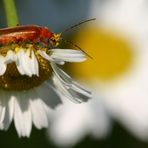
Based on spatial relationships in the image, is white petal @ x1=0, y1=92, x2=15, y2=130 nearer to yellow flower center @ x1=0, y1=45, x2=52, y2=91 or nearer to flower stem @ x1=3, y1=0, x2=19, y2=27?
yellow flower center @ x1=0, y1=45, x2=52, y2=91

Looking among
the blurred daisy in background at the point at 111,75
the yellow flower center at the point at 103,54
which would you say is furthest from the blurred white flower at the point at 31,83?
the yellow flower center at the point at 103,54

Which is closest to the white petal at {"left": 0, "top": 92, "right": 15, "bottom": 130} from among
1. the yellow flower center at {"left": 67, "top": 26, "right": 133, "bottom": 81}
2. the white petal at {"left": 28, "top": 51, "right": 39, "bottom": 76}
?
the white petal at {"left": 28, "top": 51, "right": 39, "bottom": 76}

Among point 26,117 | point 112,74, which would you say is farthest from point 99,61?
point 26,117

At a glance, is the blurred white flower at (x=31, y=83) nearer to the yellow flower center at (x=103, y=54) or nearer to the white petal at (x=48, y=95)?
the white petal at (x=48, y=95)

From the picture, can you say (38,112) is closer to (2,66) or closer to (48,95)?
(48,95)

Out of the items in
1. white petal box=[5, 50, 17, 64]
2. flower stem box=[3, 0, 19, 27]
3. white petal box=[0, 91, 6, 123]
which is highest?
flower stem box=[3, 0, 19, 27]

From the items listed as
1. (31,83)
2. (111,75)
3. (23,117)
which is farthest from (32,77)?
(111,75)
